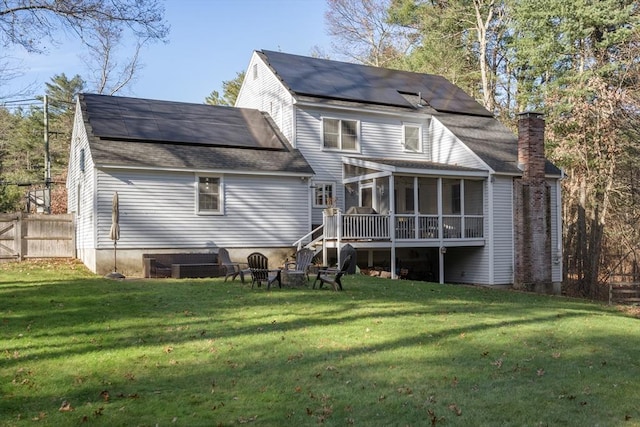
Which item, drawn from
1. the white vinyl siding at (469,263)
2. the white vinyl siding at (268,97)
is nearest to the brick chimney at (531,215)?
the white vinyl siding at (469,263)

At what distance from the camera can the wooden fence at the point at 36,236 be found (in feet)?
65.7

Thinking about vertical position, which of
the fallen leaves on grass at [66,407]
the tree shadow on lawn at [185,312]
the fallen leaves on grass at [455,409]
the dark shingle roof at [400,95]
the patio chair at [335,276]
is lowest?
the fallen leaves on grass at [455,409]

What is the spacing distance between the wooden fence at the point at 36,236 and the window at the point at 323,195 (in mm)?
8954

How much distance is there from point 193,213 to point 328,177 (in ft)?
18.7

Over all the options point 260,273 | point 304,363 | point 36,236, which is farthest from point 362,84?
point 304,363

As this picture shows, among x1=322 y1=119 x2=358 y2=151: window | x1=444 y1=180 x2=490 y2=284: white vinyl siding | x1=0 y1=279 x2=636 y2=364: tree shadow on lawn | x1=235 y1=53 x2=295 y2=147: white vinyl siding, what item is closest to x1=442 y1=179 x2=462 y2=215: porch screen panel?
x1=444 y1=180 x2=490 y2=284: white vinyl siding

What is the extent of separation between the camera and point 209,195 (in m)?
19.9

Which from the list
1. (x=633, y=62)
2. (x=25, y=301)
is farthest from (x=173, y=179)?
(x=633, y=62)

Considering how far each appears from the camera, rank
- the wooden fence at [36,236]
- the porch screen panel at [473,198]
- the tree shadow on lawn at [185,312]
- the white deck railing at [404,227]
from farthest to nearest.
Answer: the porch screen panel at [473,198], the wooden fence at [36,236], the white deck railing at [404,227], the tree shadow on lawn at [185,312]

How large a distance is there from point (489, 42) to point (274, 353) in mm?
33136

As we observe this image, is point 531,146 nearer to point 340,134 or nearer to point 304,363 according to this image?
point 340,134

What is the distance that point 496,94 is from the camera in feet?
122

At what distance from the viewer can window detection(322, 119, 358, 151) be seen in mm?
23094

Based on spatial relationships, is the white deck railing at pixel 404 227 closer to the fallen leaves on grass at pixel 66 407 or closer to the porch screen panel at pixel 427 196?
the porch screen panel at pixel 427 196
